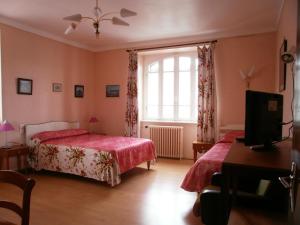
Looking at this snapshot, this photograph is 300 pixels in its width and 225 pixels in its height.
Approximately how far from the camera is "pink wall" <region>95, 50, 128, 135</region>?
226 inches

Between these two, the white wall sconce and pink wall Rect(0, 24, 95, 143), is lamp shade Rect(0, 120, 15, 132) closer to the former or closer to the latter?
pink wall Rect(0, 24, 95, 143)

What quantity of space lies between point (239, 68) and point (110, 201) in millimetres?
3429

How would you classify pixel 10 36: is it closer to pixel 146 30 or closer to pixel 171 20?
pixel 146 30

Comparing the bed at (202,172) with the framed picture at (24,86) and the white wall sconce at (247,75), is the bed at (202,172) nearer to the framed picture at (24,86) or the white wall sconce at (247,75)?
the white wall sconce at (247,75)

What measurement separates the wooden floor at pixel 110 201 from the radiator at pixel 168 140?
1152 millimetres

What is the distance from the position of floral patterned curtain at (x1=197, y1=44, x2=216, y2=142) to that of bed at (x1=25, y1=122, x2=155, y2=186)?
45.8 inches

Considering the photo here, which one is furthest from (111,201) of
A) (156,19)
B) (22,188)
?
(156,19)

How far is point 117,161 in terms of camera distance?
3512mm

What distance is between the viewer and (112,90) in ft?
19.2

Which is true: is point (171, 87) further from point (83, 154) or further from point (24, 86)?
point (24, 86)

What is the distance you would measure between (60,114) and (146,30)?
8.33ft

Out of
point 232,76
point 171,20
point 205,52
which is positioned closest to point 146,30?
point 171,20

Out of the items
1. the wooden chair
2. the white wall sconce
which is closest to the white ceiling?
the white wall sconce

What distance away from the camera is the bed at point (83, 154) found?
350cm
